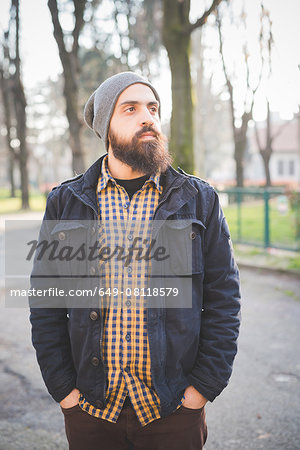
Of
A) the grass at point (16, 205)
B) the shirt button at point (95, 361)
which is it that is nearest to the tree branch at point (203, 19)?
the shirt button at point (95, 361)

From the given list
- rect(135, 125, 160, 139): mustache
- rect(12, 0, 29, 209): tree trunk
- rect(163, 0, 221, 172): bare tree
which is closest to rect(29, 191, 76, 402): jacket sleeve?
rect(135, 125, 160, 139): mustache

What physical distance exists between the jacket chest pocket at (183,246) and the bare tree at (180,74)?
6565mm

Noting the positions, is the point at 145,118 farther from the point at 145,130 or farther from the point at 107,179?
the point at 107,179

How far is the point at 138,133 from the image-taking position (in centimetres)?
221

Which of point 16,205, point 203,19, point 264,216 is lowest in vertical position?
point 16,205

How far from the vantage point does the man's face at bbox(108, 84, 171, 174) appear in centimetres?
219

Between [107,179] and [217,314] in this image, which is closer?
[217,314]

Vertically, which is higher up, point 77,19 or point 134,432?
point 77,19

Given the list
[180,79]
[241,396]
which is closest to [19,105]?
[180,79]

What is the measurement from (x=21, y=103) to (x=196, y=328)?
21736 millimetres

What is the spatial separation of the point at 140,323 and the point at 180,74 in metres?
7.45

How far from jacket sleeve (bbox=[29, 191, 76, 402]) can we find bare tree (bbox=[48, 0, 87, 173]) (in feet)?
31.6

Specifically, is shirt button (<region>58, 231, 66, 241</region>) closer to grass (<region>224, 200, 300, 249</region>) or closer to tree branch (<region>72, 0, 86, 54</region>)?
grass (<region>224, 200, 300, 249</region>)

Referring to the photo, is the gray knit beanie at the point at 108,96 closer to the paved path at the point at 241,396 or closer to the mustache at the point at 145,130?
the mustache at the point at 145,130
